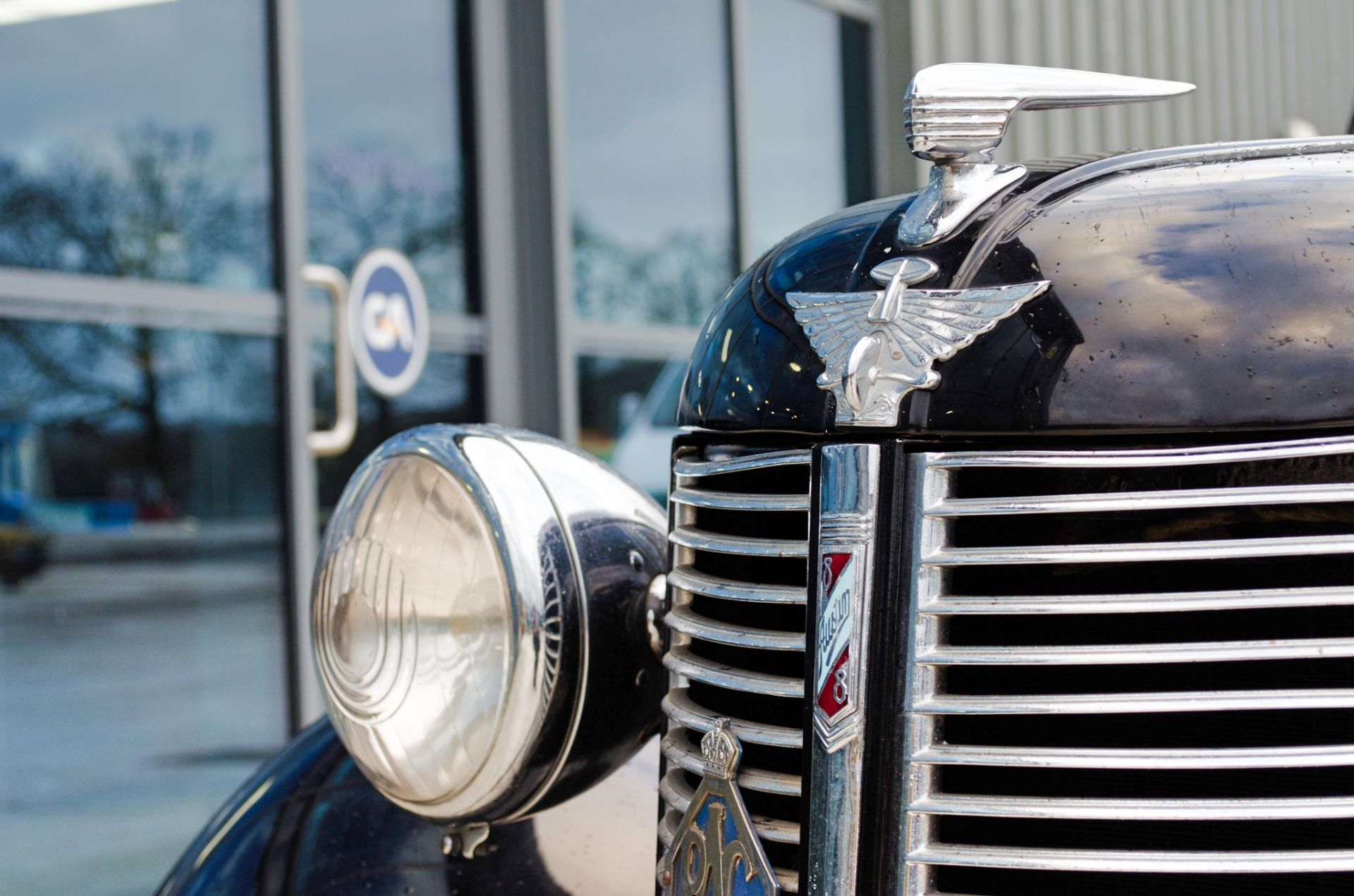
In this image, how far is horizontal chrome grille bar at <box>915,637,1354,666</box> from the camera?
102cm

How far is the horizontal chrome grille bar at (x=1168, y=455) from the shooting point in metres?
1.03

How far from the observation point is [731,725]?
50.7 inches

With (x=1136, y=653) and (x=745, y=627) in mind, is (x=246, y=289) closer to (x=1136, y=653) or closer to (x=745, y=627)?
(x=745, y=627)

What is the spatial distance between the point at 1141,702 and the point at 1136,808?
8 centimetres

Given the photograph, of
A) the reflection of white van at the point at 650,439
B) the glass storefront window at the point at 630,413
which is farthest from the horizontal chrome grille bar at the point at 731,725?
the reflection of white van at the point at 650,439

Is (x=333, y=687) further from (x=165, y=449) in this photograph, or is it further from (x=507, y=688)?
(x=165, y=449)

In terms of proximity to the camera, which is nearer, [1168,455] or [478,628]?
[1168,455]

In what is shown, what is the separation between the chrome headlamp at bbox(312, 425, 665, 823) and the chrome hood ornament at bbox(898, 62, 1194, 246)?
565 mm

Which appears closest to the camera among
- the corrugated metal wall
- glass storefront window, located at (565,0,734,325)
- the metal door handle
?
the metal door handle

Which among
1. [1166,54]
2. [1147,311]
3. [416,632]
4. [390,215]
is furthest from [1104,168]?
[1166,54]

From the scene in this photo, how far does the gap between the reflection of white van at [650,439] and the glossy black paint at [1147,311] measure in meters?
5.40

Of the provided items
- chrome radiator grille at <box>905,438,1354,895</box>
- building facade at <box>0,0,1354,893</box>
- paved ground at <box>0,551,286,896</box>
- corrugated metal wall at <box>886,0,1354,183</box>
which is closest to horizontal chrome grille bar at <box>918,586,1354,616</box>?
chrome radiator grille at <box>905,438,1354,895</box>

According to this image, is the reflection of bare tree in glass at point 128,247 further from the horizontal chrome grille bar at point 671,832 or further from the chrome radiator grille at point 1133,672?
the chrome radiator grille at point 1133,672

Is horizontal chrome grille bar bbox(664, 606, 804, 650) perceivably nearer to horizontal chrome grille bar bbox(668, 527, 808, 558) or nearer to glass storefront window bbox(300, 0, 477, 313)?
horizontal chrome grille bar bbox(668, 527, 808, 558)
